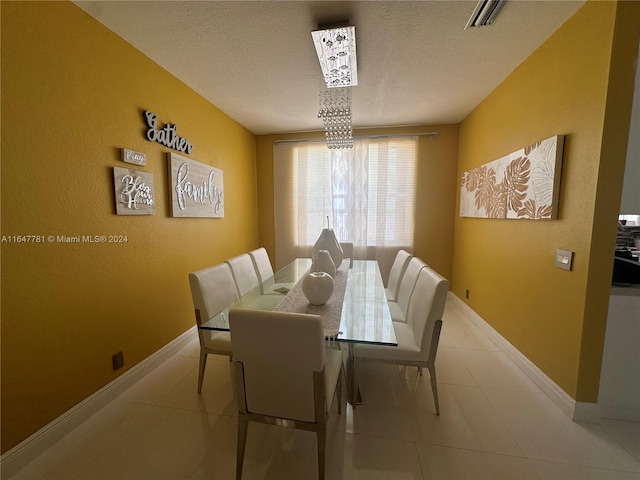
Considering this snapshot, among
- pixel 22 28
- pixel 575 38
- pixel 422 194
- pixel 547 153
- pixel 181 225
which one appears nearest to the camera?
pixel 22 28

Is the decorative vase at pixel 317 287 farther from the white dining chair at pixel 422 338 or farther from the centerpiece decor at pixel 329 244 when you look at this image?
the centerpiece decor at pixel 329 244

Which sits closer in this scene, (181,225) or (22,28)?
(22,28)

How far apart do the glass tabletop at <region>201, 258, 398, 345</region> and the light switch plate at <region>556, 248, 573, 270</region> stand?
3.78 ft

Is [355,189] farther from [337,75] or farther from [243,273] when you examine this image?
[243,273]

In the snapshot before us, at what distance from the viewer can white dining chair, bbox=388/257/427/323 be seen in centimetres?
199

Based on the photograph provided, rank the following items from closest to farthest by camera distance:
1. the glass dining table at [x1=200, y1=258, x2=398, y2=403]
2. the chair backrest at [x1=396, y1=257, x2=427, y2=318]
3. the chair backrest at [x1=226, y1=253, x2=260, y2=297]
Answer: the glass dining table at [x1=200, y1=258, x2=398, y2=403], the chair backrest at [x1=396, y1=257, x2=427, y2=318], the chair backrest at [x1=226, y1=253, x2=260, y2=297]

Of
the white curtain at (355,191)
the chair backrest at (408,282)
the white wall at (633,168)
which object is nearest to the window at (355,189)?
the white curtain at (355,191)

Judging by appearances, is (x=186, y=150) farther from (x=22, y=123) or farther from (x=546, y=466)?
(x=546, y=466)

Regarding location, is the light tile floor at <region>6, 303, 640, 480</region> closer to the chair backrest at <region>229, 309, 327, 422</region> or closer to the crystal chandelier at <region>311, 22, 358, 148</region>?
the chair backrest at <region>229, 309, 327, 422</region>

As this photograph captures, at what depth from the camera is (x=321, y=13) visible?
1.62 m

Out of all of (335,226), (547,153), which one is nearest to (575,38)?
(547,153)

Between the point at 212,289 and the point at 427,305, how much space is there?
4.74 ft

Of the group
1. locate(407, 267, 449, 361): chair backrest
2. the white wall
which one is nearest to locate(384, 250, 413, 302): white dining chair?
locate(407, 267, 449, 361): chair backrest

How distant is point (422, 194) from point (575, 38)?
2.23 meters
